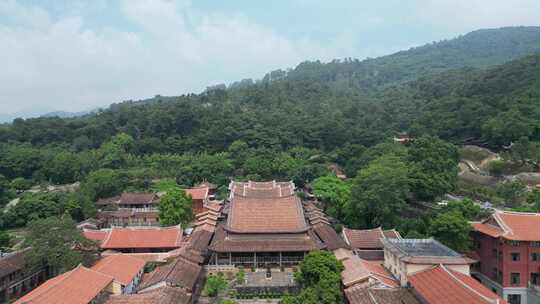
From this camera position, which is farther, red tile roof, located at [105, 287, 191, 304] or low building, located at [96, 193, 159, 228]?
low building, located at [96, 193, 159, 228]

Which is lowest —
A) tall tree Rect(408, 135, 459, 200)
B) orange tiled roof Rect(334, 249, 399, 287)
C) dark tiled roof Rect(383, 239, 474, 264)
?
orange tiled roof Rect(334, 249, 399, 287)

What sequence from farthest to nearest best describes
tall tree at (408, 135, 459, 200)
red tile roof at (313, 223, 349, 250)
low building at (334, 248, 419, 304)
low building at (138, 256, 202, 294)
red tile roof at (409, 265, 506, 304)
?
tall tree at (408, 135, 459, 200), red tile roof at (313, 223, 349, 250), low building at (138, 256, 202, 294), low building at (334, 248, 419, 304), red tile roof at (409, 265, 506, 304)

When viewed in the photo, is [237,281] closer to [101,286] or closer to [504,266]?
[101,286]

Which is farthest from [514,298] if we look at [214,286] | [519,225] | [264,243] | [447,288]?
[214,286]

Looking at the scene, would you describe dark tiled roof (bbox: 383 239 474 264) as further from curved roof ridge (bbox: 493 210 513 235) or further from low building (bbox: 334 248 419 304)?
curved roof ridge (bbox: 493 210 513 235)

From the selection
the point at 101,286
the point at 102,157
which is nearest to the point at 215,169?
the point at 102,157

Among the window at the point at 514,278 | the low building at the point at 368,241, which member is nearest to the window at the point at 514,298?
the window at the point at 514,278

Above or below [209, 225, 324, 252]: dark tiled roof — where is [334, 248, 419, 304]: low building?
below

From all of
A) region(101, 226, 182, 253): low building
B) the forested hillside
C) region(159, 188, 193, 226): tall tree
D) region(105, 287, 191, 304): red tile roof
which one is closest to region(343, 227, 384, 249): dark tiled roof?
the forested hillside
